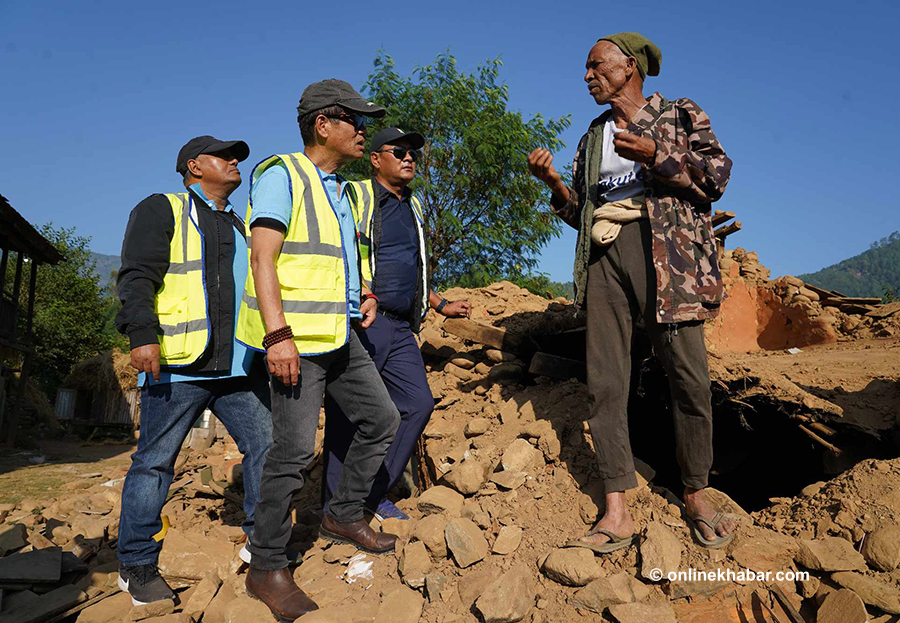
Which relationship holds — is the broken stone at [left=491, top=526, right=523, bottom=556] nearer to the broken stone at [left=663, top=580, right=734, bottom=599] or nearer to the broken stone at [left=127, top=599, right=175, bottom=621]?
the broken stone at [left=663, top=580, right=734, bottom=599]

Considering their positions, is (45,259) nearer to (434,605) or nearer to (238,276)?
(238,276)

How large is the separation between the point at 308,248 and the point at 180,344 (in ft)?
2.59

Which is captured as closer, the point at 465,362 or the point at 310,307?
the point at 310,307

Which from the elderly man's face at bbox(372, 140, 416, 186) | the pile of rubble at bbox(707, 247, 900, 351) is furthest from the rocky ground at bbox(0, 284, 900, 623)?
the pile of rubble at bbox(707, 247, 900, 351)

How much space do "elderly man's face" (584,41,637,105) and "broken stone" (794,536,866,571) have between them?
2177 mm

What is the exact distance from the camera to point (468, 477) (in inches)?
129

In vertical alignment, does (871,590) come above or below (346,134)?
below

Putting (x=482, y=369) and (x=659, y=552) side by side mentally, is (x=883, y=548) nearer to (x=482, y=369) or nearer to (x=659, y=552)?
(x=659, y=552)

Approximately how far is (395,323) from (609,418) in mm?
1317

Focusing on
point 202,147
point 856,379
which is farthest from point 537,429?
point 856,379

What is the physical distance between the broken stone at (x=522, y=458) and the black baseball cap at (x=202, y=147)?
226 cm

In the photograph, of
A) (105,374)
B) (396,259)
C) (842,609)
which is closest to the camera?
(842,609)

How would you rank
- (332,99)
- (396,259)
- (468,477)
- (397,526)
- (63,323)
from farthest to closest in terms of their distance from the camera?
(63,323)
(396,259)
(468,477)
(397,526)
(332,99)

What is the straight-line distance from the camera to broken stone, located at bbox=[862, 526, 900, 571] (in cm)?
239
